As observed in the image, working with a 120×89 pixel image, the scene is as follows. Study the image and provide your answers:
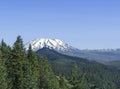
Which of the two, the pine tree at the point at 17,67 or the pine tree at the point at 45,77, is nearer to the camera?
the pine tree at the point at 17,67

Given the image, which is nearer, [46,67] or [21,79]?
[21,79]

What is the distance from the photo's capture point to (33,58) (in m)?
87.5

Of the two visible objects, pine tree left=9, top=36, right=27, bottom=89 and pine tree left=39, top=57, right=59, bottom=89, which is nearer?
pine tree left=9, top=36, right=27, bottom=89

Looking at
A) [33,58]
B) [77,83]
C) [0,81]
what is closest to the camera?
[0,81]

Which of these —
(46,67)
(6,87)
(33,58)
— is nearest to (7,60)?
(6,87)

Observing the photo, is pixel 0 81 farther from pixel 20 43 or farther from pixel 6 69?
pixel 20 43

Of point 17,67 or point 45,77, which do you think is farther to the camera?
point 45,77

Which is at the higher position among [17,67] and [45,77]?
[17,67]

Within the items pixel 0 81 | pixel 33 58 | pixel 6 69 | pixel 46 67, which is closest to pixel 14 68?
pixel 6 69

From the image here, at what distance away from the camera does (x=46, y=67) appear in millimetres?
107875

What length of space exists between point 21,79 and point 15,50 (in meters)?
5.63

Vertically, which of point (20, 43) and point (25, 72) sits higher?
point (20, 43)

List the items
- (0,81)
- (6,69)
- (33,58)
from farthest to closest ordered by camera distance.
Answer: (33,58) < (6,69) < (0,81)

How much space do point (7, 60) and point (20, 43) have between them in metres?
3.98
